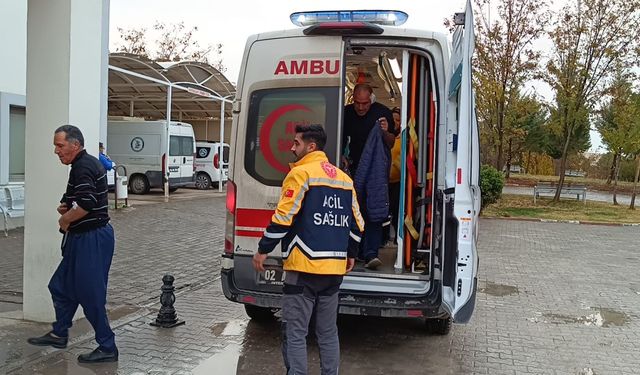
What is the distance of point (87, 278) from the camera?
4.62 metres

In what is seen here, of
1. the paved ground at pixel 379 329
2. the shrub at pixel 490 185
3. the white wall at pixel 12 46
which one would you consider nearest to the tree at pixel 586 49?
the shrub at pixel 490 185

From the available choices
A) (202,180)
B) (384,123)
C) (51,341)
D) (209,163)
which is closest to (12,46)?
(51,341)

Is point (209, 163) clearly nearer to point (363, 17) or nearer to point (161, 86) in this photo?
point (161, 86)

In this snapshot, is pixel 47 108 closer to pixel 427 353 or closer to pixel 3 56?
pixel 427 353

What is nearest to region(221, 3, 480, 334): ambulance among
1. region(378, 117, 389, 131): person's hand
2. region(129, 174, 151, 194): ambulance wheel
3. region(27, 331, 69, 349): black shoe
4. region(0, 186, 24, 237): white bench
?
region(378, 117, 389, 131): person's hand

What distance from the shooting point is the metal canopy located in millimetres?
17062

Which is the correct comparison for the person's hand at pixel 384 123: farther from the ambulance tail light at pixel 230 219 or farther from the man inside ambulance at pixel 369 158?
the ambulance tail light at pixel 230 219

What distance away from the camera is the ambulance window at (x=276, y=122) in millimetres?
5094

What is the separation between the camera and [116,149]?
65.0ft

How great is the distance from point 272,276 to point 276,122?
1306 millimetres

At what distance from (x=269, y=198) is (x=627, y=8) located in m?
19.1

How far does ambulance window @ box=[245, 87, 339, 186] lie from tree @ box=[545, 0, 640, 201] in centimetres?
1812

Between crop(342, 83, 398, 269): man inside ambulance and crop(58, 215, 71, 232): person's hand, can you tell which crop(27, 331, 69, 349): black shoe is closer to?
crop(58, 215, 71, 232): person's hand

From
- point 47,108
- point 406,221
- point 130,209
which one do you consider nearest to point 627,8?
point 130,209
